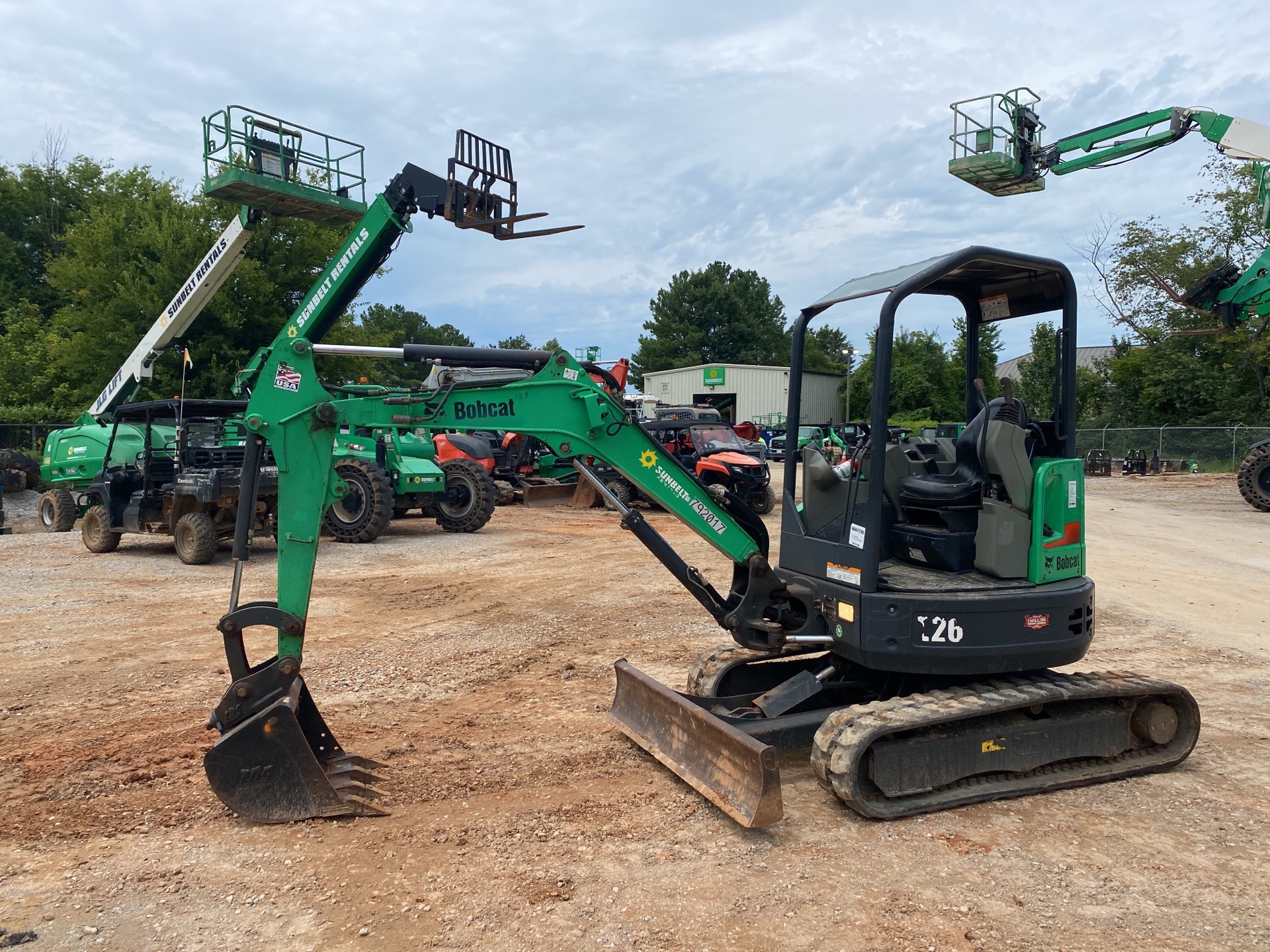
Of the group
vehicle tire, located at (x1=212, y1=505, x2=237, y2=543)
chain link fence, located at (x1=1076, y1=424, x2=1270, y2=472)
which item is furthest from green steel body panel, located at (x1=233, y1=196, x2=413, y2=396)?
chain link fence, located at (x1=1076, y1=424, x2=1270, y2=472)

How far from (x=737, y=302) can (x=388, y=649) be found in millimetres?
66363

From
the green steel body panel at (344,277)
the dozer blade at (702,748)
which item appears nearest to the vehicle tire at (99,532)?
the green steel body panel at (344,277)

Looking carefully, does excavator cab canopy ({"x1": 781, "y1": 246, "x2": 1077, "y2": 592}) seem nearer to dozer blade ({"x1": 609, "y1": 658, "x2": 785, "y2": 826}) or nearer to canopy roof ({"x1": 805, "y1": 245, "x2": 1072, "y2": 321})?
canopy roof ({"x1": 805, "y1": 245, "x2": 1072, "y2": 321})

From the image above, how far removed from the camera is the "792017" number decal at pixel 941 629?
15.1 feet

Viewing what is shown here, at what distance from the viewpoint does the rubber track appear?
4367 mm

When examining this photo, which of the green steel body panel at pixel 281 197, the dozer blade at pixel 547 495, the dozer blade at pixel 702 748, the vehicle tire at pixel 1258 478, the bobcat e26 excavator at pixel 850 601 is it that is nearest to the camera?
the dozer blade at pixel 702 748

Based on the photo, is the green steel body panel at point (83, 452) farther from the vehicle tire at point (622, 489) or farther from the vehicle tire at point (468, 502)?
the vehicle tire at point (622, 489)

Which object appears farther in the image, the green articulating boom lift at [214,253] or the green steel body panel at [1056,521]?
the green articulating boom lift at [214,253]

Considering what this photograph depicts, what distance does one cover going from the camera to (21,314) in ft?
115

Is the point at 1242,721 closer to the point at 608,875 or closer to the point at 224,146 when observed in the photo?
the point at 608,875

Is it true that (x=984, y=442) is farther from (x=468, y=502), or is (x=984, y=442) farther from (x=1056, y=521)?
(x=468, y=502)

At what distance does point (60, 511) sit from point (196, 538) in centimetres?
597

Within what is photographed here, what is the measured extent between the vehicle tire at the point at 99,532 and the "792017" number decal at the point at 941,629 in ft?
41.1

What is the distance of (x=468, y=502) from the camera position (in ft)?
52.6
